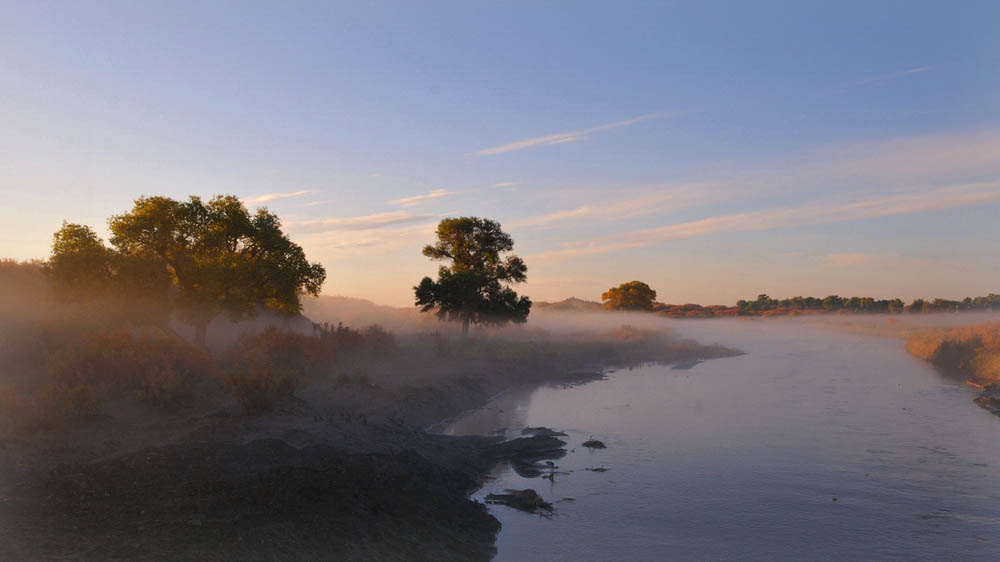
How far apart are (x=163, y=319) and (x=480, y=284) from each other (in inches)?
1049

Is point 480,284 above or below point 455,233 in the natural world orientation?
below

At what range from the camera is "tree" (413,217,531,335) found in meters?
51.6

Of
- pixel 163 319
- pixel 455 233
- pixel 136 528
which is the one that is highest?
pixel 455 233

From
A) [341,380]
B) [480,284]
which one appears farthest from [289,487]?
[480,284]

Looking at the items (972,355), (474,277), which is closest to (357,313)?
(474,277)

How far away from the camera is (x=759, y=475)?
2053cm

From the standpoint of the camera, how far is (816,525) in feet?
53.0

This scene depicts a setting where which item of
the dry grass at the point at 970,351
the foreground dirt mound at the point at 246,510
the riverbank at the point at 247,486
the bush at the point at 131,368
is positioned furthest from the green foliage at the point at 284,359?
the dry grass at the point at 970,351

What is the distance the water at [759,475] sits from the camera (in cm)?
1483

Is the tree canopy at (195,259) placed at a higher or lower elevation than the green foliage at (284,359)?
higher

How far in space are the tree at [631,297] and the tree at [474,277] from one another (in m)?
67.7

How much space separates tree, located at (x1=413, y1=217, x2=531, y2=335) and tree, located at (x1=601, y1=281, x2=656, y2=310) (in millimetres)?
67657

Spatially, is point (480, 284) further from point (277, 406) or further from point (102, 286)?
point (277, 406)

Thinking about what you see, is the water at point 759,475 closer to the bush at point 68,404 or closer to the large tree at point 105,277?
the bush at point 68,404
